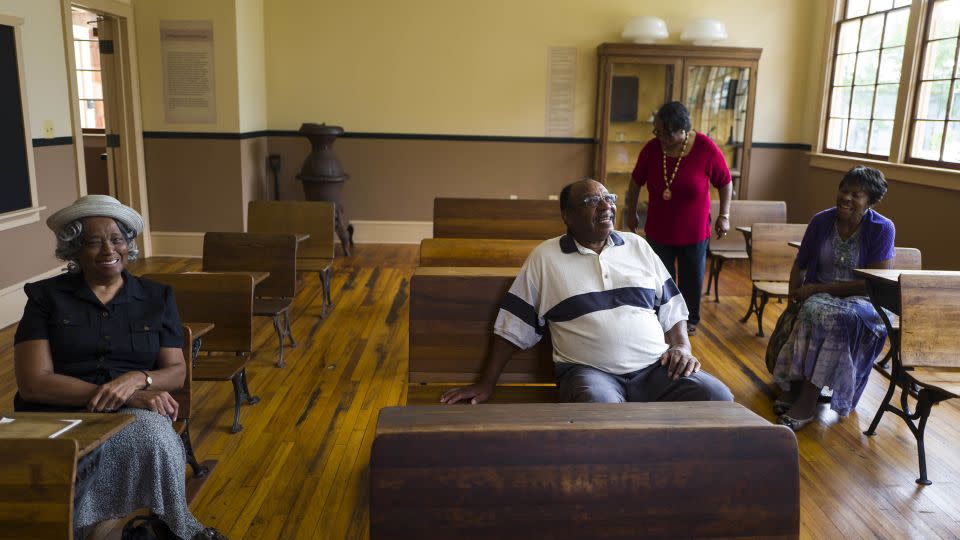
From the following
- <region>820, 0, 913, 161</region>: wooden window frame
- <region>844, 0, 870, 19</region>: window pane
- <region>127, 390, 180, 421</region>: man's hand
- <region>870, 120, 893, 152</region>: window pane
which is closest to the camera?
<region>127, 390, 180, 421</region>: man's hand

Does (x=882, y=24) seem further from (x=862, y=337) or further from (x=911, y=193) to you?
(x=862, y=337)

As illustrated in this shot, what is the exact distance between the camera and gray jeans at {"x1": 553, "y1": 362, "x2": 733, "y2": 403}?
231 centimetres

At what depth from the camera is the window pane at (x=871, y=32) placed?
6.37 m

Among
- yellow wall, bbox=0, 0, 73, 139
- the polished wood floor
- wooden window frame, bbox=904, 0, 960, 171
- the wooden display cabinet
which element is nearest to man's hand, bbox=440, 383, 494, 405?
the polished wood floor

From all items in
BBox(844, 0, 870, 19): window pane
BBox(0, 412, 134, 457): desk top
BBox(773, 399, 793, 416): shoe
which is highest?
BBox(844, 0, 870, 19): window pane

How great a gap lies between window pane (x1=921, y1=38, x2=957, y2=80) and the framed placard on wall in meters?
6.34

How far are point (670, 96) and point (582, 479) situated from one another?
21.0ft

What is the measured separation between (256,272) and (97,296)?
1691mm

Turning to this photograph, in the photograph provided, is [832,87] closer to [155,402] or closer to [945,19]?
[945,19]

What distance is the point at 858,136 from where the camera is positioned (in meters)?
6.71

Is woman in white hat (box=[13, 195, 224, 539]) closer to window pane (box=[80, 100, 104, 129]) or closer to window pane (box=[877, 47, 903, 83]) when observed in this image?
window pane (box=[877, 47, 903, 83])

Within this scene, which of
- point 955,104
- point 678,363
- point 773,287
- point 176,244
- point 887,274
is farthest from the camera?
point 176,244

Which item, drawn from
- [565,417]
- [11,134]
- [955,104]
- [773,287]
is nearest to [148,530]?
[565,417]

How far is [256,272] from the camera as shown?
3.94 metres
